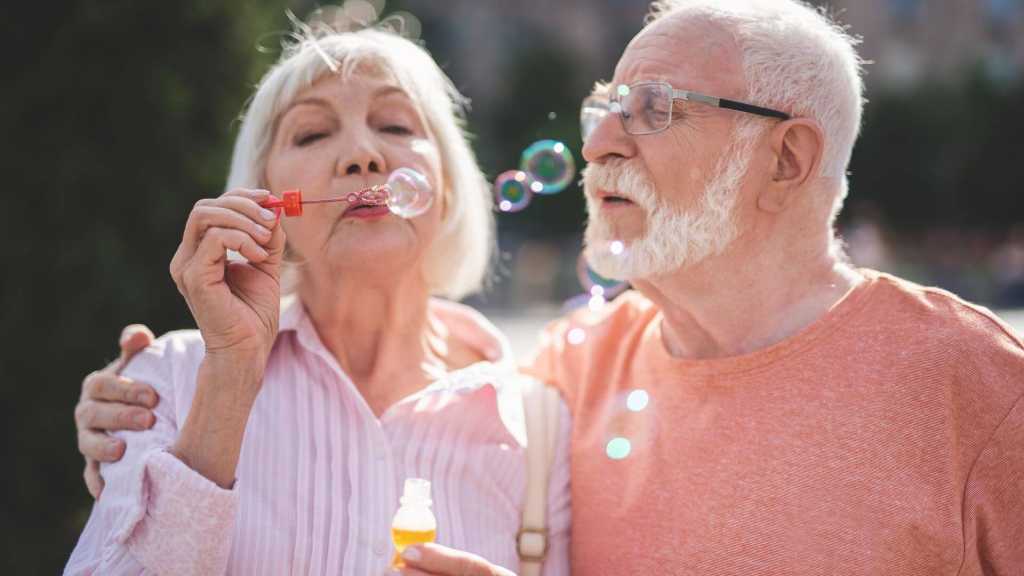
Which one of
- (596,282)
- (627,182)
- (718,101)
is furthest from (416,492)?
(596,282)

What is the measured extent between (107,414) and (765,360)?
165 cm

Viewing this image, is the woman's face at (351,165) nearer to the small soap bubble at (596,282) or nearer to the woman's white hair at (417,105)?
the woman's white hair at (417,105)

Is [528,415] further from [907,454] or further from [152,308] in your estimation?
[152,308]

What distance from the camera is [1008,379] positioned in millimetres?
1996

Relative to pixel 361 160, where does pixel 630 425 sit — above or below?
below

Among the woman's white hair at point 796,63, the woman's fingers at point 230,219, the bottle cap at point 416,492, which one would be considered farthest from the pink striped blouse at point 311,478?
the woman's white hair at point 796,63

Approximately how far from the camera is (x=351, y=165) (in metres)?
2.36

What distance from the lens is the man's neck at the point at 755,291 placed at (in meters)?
2.30

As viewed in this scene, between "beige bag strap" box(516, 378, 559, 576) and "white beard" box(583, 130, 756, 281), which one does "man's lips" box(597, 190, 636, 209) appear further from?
"beige bag strap" box(516, 378, 559, 576)

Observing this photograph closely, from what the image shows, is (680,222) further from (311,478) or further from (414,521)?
(311,478)

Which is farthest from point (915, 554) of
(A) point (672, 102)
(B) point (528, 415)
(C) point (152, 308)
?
(C) point (152, 308)

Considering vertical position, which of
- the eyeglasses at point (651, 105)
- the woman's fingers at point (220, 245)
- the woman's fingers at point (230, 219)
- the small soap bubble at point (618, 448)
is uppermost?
the eyeglasses at point (651, 105)

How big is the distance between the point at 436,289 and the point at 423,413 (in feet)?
2.02

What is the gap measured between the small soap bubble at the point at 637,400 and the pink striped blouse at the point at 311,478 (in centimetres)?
19
